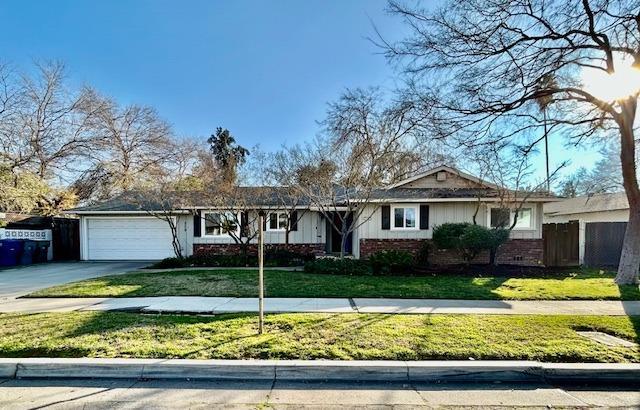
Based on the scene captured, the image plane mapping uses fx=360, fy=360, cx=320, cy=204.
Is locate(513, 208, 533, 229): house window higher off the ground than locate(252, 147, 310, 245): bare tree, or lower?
lower

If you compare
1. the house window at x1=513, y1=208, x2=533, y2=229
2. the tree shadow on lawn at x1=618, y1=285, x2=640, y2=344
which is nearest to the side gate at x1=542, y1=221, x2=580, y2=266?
the house window at x1=513, y1=208, x2=533, y2=229

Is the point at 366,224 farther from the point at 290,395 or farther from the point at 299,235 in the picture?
the point at 290,395

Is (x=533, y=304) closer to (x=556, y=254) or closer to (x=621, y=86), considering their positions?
(x=621, y=86)

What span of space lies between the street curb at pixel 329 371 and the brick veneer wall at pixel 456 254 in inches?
409

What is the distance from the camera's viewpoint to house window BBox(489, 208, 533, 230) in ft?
48.0

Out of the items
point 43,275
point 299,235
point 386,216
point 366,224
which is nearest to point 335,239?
point 299,235

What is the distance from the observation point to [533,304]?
773 centimetres

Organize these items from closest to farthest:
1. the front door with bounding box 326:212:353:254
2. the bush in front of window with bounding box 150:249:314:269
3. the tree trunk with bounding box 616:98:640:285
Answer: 1. the tree trunk with bounding box 616:98:640:285
2. the bush in front of window with bounding box 150:249:314:269
3. the front door with bounding box 326:212:353:254

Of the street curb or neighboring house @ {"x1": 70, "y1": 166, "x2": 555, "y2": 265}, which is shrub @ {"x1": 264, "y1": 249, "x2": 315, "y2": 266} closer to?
neighboring house @ {"x1": 70, "y1": 166, "x2": 555, "y2": 265}

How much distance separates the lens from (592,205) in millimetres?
19547

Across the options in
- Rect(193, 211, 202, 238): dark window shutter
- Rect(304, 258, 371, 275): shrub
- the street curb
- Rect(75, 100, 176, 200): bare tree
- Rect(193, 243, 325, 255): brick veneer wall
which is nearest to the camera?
the street curb

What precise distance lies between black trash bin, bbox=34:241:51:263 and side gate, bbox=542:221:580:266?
2231 cm

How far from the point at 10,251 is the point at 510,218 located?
20973 mm

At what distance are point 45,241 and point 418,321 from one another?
1844 cm
